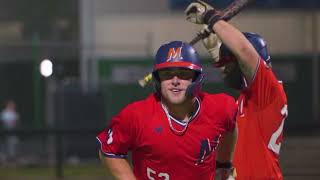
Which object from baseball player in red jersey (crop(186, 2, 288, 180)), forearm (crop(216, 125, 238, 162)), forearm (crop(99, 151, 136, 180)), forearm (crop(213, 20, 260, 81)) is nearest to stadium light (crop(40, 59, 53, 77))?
baseball player in red jersey (crop(186, 2, 288, 180))

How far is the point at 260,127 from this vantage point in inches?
160

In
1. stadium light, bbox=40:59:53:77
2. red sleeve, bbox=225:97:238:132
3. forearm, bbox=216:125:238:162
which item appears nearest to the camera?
red sleeve, bbox=225:97:238:132

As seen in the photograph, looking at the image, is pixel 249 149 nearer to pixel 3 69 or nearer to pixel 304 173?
pixel 304 173

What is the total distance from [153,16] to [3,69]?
187 inches

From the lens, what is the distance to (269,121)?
4070mm

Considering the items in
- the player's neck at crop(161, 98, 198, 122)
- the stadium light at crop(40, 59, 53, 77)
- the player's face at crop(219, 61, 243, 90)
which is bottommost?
the stadium light at crop(40, 59, 53, 77)

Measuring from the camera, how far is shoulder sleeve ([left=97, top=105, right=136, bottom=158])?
366 cm

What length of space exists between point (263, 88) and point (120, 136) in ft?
2.59

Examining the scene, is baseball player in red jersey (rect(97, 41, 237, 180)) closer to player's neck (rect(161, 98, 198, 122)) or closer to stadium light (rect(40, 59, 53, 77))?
player's neck (rect(161, 98, 198, 122))

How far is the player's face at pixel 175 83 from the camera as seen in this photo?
3.63m

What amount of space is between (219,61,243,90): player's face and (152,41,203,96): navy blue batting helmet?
16.7 inches

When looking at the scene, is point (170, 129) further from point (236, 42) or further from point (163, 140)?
point (236, 42)

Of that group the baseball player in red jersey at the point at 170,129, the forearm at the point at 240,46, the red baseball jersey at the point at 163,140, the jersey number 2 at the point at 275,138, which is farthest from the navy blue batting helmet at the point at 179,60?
the jersey number 2 at the point at 275,138

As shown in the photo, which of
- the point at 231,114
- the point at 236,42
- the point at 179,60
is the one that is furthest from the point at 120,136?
the point at 236,42
